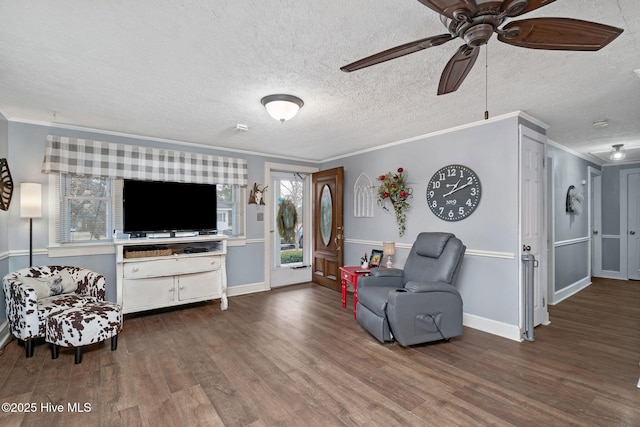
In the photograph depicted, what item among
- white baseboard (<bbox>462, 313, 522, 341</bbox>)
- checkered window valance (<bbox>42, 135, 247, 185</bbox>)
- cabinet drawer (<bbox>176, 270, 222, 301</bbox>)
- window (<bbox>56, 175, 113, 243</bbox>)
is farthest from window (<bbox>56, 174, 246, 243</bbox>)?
white baseboard (<bbox>462, 313, 522, 341</bbox>)

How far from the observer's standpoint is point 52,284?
3.05m

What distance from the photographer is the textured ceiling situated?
1.62 m

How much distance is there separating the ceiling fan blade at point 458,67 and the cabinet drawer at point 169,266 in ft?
11.5

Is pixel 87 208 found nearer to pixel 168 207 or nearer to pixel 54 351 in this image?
pixel 168 207

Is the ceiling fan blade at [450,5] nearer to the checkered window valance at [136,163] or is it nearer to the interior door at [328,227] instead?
the interior door at [328,227]

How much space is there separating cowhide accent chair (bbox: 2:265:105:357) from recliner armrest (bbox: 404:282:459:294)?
316 centimetres

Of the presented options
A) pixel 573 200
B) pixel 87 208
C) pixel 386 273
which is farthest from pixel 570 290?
pixel 87 208

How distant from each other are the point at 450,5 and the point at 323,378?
2495mm

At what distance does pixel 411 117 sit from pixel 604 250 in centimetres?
602

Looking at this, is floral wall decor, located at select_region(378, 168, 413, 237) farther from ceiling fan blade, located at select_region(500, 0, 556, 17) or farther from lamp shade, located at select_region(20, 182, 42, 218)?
lamp shade, located at select_region(20, 182, 42, 218)

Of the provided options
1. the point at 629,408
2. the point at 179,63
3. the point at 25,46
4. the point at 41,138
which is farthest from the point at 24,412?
the point at 629,408

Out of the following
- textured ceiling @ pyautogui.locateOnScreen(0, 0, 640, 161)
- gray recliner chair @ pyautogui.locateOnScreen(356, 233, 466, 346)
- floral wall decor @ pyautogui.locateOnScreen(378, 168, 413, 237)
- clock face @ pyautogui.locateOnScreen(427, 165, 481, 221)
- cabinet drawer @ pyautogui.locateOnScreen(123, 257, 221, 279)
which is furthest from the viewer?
floral wall decor @ pyautogui.locateOnScreen(378, 168, 413, 237)

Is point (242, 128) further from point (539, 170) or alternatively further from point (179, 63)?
point (539, 170)

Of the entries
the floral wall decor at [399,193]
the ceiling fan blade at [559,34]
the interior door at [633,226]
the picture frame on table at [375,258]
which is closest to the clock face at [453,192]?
the floral wall decor at [399,193]
